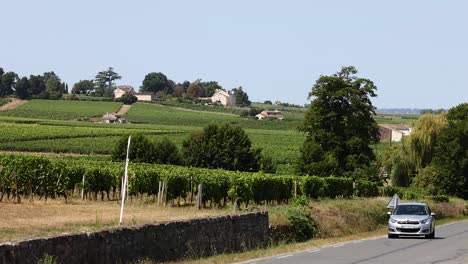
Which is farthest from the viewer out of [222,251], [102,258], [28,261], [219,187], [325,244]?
[219,187]

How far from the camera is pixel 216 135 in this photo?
84.8 meters

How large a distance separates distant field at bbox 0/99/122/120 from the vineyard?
83.6 meters

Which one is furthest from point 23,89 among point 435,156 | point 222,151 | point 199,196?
point 199,196

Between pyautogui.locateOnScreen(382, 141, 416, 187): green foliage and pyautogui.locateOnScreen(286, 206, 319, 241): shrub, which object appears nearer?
pyautogui.locateOnScreen(286, 206, 319, 241): shrub

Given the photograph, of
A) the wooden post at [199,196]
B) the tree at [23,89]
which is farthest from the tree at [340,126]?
the tree at [23,89]

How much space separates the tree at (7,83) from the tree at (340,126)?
12139cm

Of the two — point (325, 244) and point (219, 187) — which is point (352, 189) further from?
point (325, 244)

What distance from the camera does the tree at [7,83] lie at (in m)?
190

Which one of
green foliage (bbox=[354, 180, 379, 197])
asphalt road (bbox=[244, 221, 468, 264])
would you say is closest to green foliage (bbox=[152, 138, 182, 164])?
green foliage (bbox=[354, 180, 379, 197])

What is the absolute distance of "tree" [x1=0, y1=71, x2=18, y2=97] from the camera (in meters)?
190

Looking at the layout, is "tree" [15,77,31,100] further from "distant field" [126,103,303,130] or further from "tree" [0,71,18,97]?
"distant field" [126,103,303,130]

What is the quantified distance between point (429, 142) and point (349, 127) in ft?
48.2

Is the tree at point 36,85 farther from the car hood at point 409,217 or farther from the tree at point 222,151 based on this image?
the car hood at point 409,217

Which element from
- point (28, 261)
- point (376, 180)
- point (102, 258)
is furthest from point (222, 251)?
point (376, 180)
